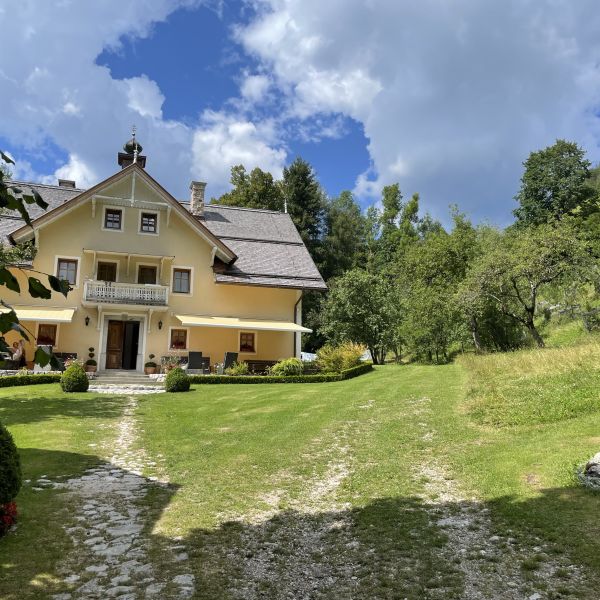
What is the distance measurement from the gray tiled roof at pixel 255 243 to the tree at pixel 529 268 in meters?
8.02

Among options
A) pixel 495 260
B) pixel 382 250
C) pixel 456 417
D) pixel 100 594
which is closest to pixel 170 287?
pixel 495 260

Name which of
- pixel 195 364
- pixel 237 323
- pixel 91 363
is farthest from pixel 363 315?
pixel 91 363

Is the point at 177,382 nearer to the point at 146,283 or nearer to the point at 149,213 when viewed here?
the point at 146,283

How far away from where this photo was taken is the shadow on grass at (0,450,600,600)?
14.9ft

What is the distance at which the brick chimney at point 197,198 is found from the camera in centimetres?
3078

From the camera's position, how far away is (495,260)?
79.6 ft

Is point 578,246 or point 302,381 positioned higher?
point 578,246

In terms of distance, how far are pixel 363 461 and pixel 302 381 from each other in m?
13.9

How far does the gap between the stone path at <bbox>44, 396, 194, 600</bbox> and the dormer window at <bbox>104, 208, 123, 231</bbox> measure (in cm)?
2006

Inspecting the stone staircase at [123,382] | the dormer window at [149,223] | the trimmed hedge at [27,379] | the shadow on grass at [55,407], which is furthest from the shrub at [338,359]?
the trimmed hedge at [27,379]

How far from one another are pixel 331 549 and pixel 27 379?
17.7 metres

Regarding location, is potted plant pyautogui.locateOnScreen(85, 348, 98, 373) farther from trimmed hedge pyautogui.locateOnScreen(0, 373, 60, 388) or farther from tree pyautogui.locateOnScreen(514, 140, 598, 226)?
tree pyautogui.locateOnScreen(514, 140, 598, 226)

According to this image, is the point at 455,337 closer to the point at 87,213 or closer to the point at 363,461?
the point at 87,213

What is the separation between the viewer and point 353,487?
737cm
